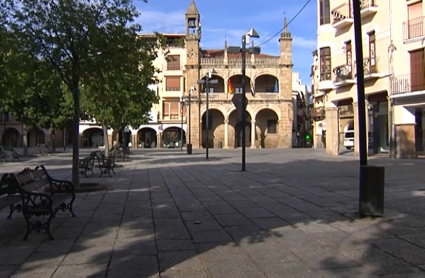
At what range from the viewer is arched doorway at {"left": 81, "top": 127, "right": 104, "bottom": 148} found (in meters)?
79.4

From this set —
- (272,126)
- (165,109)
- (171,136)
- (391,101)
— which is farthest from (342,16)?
(171,136)

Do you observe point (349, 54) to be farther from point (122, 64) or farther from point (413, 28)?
point (122, 64)

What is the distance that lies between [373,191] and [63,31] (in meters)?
8.54

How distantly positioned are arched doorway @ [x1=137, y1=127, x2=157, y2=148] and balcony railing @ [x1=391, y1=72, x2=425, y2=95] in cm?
5206

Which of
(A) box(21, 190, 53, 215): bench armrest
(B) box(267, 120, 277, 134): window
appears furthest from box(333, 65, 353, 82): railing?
(B) box(267, 120, 277, 134): window

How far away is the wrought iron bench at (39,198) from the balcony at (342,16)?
26.5 m

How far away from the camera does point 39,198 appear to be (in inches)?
328

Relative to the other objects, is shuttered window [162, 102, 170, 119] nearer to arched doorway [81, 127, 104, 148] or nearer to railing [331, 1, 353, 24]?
arched doorway [81, 127, 104, 148]

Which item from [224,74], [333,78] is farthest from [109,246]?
[224,74]

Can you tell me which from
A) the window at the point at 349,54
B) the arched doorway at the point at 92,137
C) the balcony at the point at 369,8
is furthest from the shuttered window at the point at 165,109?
the balcony at the point at 369,8

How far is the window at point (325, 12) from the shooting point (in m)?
35.1

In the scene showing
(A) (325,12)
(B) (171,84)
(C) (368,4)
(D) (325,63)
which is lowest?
(D) (325,63)

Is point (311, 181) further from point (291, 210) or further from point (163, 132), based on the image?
point (163, 132)

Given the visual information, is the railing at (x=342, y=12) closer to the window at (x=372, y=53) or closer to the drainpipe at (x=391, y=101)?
the window at (x=372, y=53)
